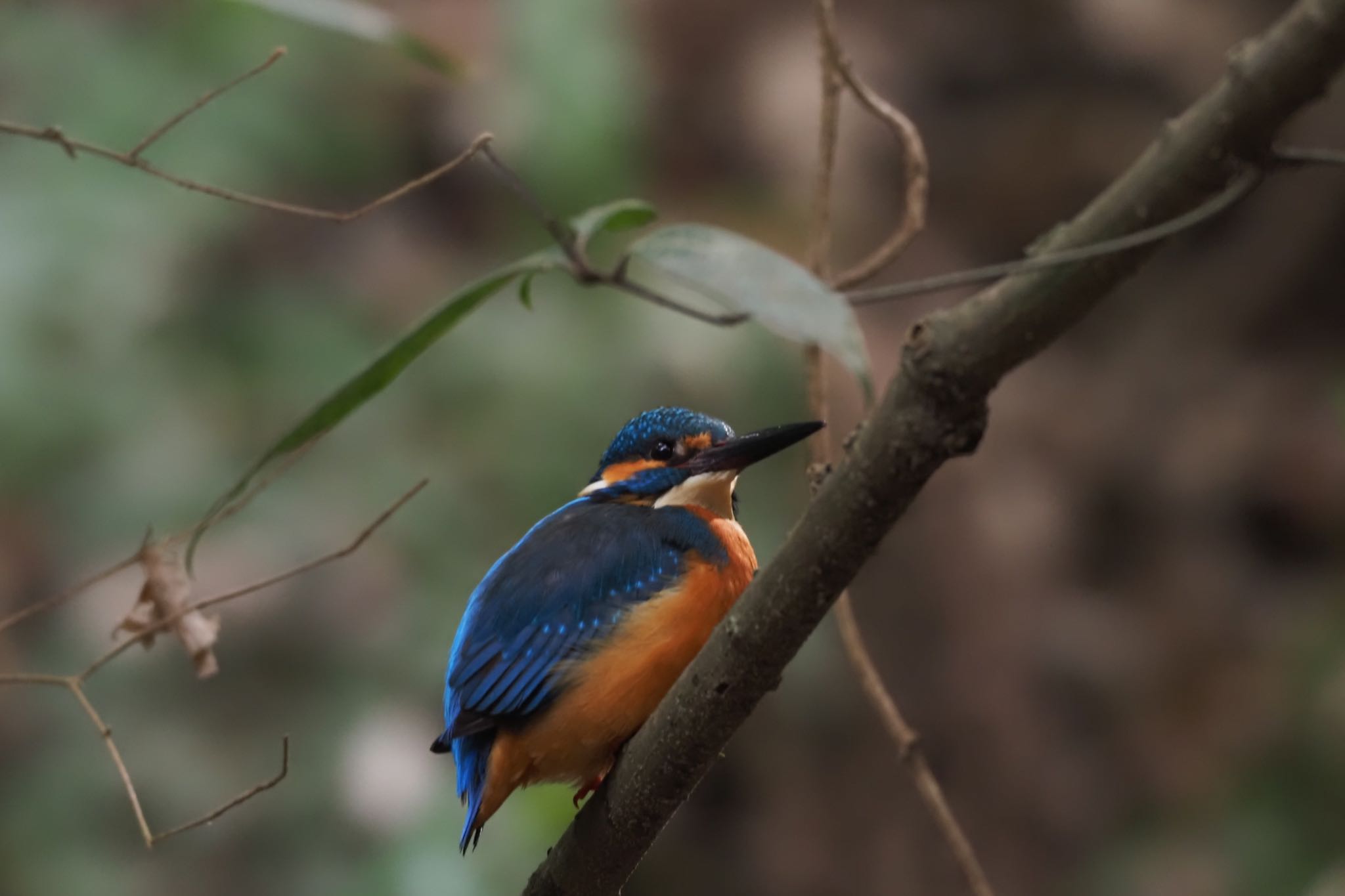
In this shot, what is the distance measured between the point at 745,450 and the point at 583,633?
32 centimetres

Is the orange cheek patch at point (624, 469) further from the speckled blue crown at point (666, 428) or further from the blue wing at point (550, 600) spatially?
the blue wing at point (550, 600)

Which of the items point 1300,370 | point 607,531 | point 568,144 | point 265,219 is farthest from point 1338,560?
point 607,531

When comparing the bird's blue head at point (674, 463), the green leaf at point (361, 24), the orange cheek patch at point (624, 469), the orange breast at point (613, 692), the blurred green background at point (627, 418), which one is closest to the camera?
the green leaf at point (361, 24)

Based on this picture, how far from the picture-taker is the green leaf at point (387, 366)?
4.16 feet

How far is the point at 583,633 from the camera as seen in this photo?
190cm

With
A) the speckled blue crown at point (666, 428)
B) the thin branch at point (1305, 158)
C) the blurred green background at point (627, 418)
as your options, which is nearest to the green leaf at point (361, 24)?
the blurred green background at point (627, 418)

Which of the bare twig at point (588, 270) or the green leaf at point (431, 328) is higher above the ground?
the bare twig at point (588, 270)

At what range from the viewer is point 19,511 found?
4.31 metres

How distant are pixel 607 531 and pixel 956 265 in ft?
13.9

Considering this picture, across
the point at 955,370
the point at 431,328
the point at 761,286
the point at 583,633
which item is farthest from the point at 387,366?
the point at 583,633

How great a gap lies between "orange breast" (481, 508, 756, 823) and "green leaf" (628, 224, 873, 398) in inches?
29.6

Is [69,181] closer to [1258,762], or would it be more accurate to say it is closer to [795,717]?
[795,717]

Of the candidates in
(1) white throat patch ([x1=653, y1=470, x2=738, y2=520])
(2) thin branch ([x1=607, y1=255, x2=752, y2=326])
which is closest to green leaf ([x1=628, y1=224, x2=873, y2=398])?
(2) thin branch ([x1=607, y1=255, x2=752, y2=326])

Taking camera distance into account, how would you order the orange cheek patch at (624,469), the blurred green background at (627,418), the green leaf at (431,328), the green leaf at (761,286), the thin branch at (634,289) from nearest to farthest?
1. the green leaf at (761,286)
2. the thin branch at (634,289)
3. the green leaf at (431,328)
4. the orange cheek patch at (624,469)
5. the blurred green background at (627,418)
